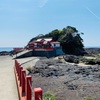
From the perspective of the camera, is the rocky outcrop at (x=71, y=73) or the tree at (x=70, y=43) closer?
the rocky outcrop at (x=71, y=73)

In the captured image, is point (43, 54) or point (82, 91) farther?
point (43, 54)

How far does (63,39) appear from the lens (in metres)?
47.3

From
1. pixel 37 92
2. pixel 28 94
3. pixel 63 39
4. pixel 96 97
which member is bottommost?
pixel 96 97

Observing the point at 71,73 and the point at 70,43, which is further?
the point at 70,43

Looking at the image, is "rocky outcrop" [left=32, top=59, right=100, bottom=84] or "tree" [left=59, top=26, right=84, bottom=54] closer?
"rocky outcrop" [left=32, top=59, right=100, bottom=84]

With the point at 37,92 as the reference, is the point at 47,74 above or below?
below

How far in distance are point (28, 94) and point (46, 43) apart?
3263 cm

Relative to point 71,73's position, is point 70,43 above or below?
above

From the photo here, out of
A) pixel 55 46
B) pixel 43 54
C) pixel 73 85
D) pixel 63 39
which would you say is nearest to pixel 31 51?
pixel 43 54

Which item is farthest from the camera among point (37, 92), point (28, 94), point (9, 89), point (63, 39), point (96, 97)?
point (63, 39)

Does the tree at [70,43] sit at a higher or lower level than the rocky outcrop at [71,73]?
higher

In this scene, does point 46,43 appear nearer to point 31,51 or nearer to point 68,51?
point 31,51

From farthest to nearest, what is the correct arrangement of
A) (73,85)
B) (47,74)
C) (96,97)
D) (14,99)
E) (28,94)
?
(47,74) → (73,85) → (96,97) → (14,99) → (28,94)

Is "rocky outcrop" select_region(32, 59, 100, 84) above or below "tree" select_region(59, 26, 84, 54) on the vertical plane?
below
